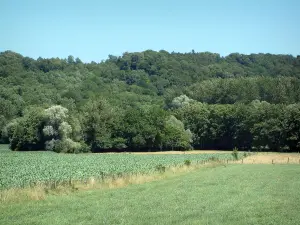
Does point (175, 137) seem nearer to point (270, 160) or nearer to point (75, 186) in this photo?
point (270, 160)

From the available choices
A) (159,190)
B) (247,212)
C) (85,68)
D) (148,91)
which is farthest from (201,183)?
(85,68)

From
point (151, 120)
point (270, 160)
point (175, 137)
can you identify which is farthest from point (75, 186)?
point (175, 137)

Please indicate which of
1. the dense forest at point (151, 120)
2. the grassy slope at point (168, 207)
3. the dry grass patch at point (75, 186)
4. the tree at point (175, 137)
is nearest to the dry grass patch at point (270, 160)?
the dense forest at point (151, 120)

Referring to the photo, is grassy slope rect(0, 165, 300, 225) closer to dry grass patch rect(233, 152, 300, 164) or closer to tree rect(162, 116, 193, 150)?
dry grass patch rect(233, 152, 300, 164)

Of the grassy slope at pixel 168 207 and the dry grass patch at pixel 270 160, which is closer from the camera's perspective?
the grassy slope at pixel 168 207

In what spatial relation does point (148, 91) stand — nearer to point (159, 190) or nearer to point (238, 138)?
point (238, 138)

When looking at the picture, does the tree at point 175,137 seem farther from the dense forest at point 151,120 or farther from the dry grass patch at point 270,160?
the dry grass patch at point 270,160

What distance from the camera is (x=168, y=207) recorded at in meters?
19.4

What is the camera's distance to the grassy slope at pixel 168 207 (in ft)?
53.6

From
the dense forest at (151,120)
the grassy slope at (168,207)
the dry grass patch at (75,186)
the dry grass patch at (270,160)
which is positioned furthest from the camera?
the dense forest at (151,120)

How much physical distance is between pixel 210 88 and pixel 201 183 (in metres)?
117

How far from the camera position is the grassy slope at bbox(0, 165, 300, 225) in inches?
643

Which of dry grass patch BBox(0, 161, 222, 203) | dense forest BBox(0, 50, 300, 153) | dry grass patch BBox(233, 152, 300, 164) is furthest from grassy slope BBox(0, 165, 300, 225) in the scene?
dense forest BBox(0, 50, 300, 153)

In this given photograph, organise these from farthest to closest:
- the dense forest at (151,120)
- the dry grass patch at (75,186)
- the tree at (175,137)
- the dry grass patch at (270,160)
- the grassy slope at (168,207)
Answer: the tree at (175,137) → the dense forest at (151,120) → the dry grass patch at (270,160) → the dry grass patch at (75,186) → the grassy slope at (168,207)
